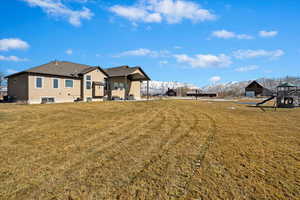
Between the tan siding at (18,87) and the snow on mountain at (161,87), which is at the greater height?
the snow on mountain at (161,87)

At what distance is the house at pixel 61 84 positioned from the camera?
16.5 m

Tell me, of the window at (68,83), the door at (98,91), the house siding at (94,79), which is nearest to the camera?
the window at (68,83)

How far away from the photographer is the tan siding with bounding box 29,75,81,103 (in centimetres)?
1631

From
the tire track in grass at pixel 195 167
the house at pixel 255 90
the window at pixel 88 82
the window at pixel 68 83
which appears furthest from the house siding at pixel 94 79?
the house at pixel 255 90

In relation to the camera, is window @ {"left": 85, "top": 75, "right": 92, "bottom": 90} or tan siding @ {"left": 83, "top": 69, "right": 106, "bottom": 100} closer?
tan siding @ {"left": 83, "top": 69, "right": 106, "bottom": 100}

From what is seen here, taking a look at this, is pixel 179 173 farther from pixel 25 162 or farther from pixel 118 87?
pixel 118 87

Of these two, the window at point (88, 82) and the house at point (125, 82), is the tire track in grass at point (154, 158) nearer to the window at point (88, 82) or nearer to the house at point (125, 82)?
the window at point (88, 82)

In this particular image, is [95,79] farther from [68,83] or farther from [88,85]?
[68,83]

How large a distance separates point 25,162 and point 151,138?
129 inches

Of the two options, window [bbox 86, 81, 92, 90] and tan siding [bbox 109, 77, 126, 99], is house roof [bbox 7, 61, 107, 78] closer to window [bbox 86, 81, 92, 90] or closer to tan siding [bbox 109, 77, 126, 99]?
window [bbox 86, 81, 92, 90]

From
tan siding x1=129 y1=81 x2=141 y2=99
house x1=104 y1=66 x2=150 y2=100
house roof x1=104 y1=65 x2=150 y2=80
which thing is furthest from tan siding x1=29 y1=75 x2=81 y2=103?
tan siding x1=129 y1=81 x2=141 y2=99

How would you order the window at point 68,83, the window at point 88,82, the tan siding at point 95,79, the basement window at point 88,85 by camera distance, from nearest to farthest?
the window at point 68,83, the tan siding at point 95,79, the window at point 88,82, the basement window at point 88,85

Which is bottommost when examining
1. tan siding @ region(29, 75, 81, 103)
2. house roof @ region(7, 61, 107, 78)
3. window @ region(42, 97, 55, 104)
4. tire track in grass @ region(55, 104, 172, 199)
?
tire track in grass @ region(55, 104, 172, 199)

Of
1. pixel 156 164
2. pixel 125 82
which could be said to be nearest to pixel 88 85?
pixel 125 82
